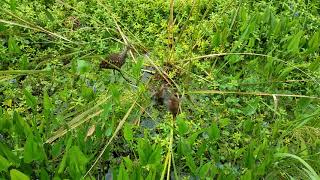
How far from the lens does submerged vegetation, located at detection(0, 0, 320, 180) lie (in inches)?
76.3

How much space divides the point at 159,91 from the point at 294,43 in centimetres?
76

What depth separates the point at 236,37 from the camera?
2.75 meters

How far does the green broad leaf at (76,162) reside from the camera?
68.2 inches

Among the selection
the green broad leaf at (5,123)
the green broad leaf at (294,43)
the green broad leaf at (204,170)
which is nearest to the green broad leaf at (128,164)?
the green broad leaf at (204,170)

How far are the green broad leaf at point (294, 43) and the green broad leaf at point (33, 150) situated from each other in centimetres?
141

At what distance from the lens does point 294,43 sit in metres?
2.55

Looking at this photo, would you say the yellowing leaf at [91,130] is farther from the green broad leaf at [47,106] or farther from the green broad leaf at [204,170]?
the green broad leaf at [204,170]

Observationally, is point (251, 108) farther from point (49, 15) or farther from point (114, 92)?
point (49, 15)

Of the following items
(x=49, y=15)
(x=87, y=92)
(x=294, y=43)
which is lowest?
(x=87, y=92)

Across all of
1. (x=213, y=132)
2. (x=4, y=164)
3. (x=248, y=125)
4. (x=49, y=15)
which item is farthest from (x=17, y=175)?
(x=49, y=15)

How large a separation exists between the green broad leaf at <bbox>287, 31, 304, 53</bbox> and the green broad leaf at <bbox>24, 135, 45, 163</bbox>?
55.4 inches

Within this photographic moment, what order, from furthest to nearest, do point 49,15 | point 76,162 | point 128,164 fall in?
point 49,15, point 128,164, point 76,162

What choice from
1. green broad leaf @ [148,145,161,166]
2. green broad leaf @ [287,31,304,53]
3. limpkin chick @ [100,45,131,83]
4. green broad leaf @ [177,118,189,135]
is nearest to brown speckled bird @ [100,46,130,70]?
limpkin chick @ [100,45,131,83]

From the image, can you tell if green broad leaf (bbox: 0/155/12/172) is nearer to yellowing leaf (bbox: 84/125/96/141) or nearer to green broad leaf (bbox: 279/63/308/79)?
yellowing leaf (bbox: 84/125/96/141)
